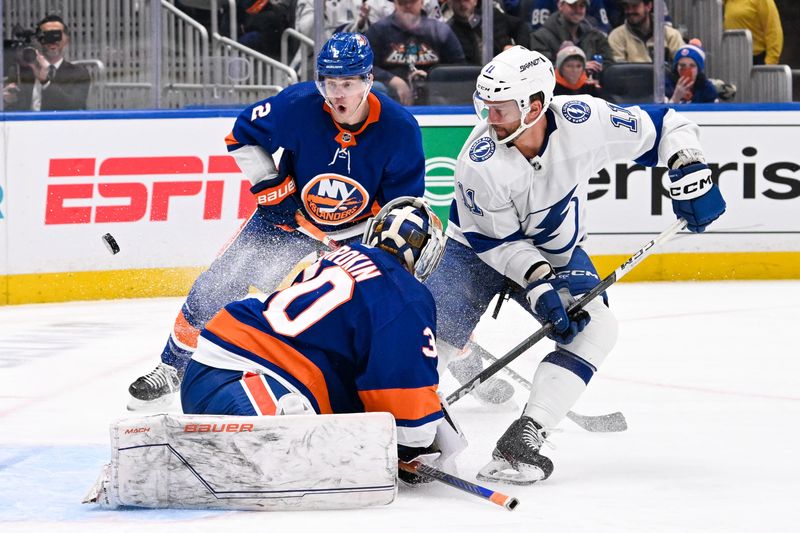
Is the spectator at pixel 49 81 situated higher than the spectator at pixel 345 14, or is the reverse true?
the spectator at pixel 345 14

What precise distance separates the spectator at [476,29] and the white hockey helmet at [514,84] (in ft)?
11.8

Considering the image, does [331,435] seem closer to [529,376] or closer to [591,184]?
[529,376]

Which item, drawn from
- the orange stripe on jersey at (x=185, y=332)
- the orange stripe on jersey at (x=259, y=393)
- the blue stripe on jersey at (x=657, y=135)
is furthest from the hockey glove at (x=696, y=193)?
the orange stripe on jersey at (x=185, y=332)

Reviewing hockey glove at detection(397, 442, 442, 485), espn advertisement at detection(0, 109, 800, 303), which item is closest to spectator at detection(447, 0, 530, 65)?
espn advertisement at detection(0, 109, 800, 303)

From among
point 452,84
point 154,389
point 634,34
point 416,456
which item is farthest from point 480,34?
point 416,456

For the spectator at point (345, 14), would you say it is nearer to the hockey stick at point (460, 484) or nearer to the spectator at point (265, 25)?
the spectator at point (265, 25)

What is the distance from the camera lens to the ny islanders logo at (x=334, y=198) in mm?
4262

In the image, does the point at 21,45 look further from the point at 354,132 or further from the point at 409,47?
the point at 354,132

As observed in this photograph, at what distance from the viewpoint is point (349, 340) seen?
2.97 m

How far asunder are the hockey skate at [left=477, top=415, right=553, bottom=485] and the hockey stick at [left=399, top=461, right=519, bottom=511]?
24cm

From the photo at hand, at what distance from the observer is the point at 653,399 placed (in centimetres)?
444

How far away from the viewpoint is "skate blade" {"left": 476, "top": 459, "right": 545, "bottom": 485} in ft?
10.7

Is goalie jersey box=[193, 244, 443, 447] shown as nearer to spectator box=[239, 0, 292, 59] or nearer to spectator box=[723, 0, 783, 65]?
spectator box=[239, 0, 292, 59]

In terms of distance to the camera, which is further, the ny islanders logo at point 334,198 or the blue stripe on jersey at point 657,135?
the ny islanders logo at point 334,198
